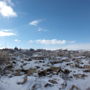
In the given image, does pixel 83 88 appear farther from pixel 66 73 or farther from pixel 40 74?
pixel 40 74

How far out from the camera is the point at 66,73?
32.2ft

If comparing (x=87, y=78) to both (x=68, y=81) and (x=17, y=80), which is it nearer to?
(x=68, y=81)

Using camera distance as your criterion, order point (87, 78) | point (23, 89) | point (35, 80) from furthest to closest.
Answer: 1. point (87, 78)
2. point (35, 80)
3. point (23, 89)

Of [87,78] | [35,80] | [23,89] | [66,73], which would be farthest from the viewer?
[66,73]

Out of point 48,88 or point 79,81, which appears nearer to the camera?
point 48,88

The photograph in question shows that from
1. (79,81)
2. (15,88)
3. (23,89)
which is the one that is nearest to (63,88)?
(79,81)

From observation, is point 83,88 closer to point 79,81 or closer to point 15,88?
point 79,81

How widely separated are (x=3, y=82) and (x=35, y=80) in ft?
6.81

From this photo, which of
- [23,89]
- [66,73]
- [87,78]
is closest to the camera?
[23,89]

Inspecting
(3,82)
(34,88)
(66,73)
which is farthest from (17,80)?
(66,73)

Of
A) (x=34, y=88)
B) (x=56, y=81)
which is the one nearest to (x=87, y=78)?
(x=56, y=81)

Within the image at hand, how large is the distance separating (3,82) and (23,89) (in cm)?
175

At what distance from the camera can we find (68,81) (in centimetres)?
815

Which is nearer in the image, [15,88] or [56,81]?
[15,88]
